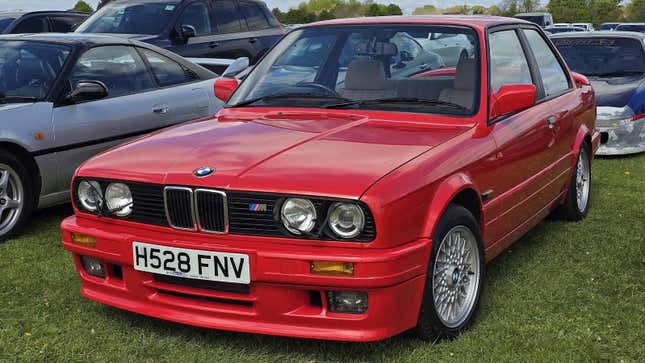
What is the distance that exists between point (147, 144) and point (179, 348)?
3.26 ft

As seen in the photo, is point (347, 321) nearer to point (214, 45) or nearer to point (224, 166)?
point (224, 166)

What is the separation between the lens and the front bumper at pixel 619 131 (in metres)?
8.48

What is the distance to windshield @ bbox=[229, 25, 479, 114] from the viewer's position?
4.27 meters

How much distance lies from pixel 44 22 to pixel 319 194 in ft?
35.8

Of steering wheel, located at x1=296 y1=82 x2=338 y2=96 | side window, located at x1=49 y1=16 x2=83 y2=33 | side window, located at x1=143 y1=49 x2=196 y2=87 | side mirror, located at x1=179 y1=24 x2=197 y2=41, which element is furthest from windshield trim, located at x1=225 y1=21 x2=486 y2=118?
side window, located at x1=49 y1=16 x2=83 y2=33

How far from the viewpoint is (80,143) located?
19.1 ft

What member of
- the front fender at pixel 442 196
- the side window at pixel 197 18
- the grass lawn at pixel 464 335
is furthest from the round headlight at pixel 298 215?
the side window at pixel 197 18

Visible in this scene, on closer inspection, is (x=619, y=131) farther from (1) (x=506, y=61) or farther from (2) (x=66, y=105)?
(2) (x=66, y=105)

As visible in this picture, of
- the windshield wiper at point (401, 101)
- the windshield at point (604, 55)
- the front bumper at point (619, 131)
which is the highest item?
the windshield wiper at point (401, 101)

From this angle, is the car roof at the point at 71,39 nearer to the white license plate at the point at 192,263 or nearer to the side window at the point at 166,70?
the side window at the point at 166,70

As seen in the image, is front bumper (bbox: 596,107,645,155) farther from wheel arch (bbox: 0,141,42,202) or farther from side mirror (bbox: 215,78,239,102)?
wheel arch (bbox: 0,141,42,202)

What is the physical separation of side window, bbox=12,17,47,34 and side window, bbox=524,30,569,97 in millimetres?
9258

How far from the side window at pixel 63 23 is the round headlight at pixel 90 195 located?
10.0 metres

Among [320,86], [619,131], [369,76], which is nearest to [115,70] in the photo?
[320,86]
